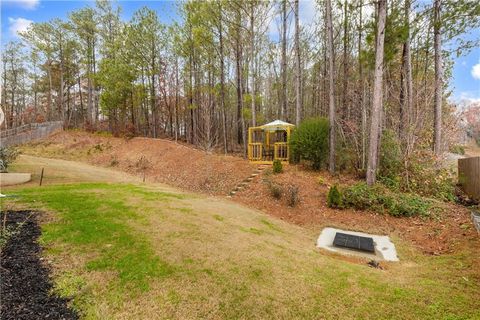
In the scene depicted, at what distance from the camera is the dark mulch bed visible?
2.67 m

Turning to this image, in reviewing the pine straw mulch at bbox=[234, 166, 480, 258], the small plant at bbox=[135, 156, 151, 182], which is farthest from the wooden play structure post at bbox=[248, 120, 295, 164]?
the small plant at bbox=[135, 156, 151, 182]

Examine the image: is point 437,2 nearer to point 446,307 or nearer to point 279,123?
point 279,123

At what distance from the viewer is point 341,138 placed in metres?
10.7

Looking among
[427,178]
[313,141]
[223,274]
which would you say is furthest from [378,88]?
[223,274]

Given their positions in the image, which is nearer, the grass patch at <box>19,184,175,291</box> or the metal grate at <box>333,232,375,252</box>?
the grass patch at <box>19,184,175,291</box>

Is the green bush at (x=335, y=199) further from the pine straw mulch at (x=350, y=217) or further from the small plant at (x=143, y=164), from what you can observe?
the small plant at (x=143, y=164)

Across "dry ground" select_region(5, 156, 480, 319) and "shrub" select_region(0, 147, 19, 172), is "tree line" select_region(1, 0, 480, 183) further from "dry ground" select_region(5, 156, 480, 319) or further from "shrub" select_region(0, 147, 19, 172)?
"dry ground" select_region(5, 156, 480, 319)

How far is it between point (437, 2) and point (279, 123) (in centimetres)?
775

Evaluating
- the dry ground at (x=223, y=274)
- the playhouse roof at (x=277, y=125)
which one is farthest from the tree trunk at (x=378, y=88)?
the playhouse roof at (x=277, y=125)

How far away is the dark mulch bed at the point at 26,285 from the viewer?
2672mm

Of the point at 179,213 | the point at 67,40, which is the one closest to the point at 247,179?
the point at 179,213

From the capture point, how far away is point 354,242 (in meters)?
5.63

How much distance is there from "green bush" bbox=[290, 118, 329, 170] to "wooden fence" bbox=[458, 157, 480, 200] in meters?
4.69

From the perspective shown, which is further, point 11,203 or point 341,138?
point 341,138
